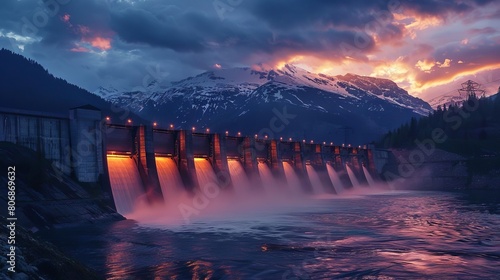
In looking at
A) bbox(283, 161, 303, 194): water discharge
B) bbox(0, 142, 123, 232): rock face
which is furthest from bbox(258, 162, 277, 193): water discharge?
bbox(0, 142, 123, 232): rock face

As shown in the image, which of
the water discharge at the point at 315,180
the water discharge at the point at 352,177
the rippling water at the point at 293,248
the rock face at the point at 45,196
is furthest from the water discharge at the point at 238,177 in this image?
the water discharge at the point at 352,177

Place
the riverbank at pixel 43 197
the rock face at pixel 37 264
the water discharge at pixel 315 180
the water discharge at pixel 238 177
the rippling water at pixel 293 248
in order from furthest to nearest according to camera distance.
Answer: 1. the water discharge at pixel 315 180
2. the water discharge at pixel 238 177
3. the riverbank at pixel 43 197
4. the rippling water at pixel 293 248
5. the rock face at pixel 37 264

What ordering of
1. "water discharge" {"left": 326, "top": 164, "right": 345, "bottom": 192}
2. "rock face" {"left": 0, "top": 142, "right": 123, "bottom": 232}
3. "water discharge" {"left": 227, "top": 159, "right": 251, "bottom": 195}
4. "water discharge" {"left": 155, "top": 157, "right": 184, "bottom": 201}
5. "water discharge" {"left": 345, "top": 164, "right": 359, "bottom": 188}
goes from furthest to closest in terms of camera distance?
"water discharge" {"left": 345, "top": 164, "right": 359, "bottom": 188}, "water discharge" {"left": 326, "top": 164, "right": 345, "bottom": 192}, "water discharge" {"left": 227, "top": 159, "right": 251, "bottom": 195}, "water discharge" {"left": 155, "top": 157, "right": 184, "bottom": 201}, "rock face" {"left": 0, "top": 142, "right": 123, "bottom": 232}

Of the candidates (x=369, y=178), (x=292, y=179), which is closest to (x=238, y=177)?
(x=292, y=179)

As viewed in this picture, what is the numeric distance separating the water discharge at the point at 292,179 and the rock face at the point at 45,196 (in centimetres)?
4792

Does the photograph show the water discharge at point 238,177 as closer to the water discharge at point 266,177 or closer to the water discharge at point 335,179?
the water discharge at point 266,177

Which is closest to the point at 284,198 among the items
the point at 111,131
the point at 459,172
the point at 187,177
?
the point at 187,177

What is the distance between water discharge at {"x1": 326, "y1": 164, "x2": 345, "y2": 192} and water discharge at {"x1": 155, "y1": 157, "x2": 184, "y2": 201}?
52.4m

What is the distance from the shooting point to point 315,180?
9975cm

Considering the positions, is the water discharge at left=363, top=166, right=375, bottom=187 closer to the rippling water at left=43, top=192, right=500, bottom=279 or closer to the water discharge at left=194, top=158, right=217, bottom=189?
the water discharge at left=194, top=158, right=217, bottom=189

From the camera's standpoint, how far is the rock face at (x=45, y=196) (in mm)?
37031

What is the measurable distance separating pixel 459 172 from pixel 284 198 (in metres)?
63.3

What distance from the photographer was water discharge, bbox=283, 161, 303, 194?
89375 mm

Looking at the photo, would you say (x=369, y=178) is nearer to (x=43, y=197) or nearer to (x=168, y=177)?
(x=168, y=177)
